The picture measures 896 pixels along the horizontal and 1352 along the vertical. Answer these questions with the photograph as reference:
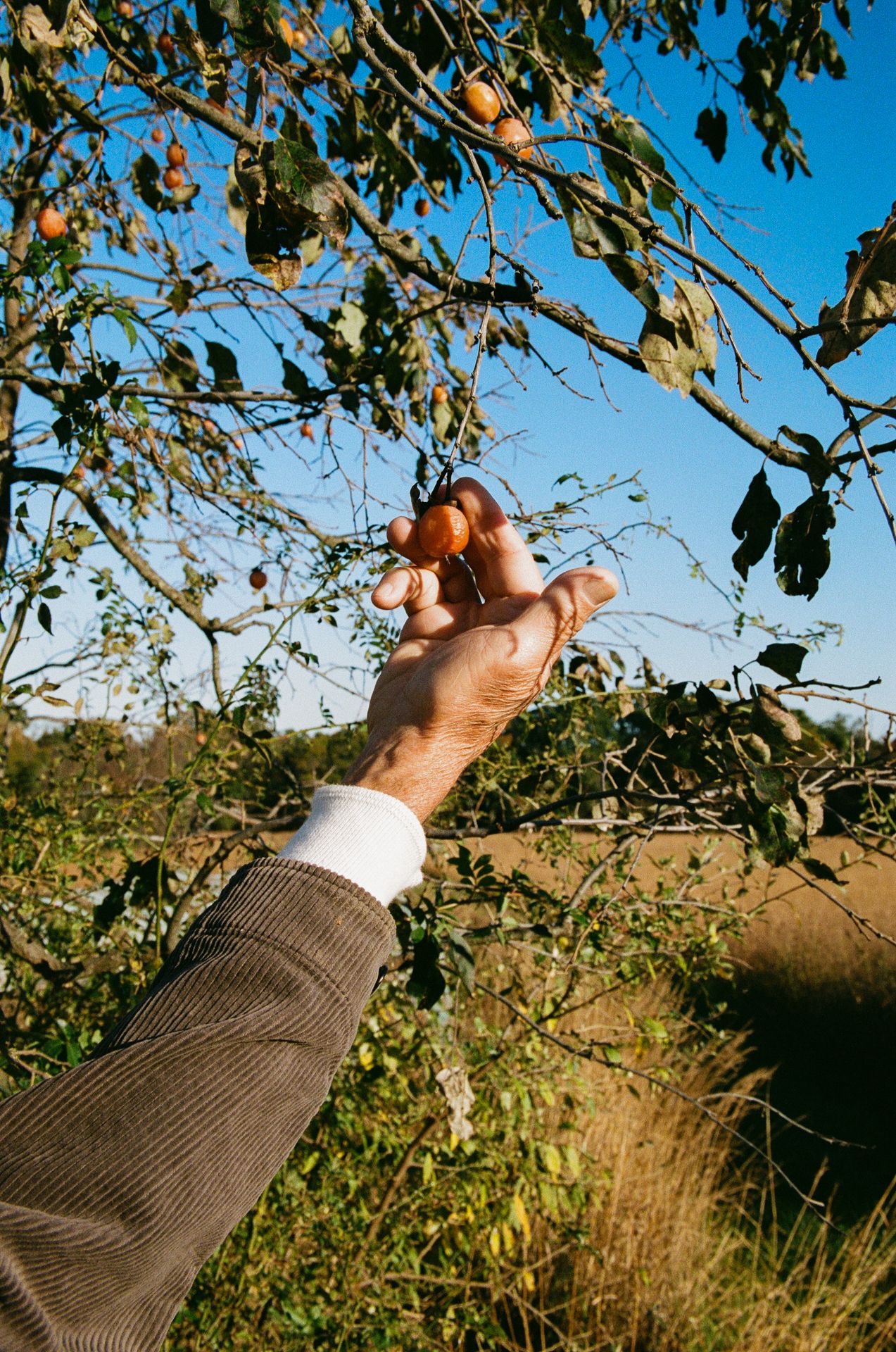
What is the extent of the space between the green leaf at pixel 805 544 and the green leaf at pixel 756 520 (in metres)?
0.02

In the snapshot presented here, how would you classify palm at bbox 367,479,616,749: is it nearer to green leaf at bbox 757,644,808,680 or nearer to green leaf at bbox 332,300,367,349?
green leaf at bbox 757,644,808,680

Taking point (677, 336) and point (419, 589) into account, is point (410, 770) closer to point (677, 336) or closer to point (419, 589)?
point (419, 589)

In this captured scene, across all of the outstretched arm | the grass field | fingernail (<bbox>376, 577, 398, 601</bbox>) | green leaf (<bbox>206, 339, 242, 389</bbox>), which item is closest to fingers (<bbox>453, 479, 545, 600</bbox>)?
fingernail (<bbox>376, 577, 398, 601</bbox>)

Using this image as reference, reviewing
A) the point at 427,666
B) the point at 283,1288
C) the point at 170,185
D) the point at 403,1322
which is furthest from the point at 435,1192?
the point at 170,185

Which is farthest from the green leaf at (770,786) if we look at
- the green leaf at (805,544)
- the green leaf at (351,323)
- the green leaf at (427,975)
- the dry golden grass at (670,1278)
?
the dry golden grass at (670,1278)

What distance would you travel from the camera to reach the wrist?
3.31 ft

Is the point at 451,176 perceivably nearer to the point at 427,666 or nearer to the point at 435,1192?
the point at 427,666

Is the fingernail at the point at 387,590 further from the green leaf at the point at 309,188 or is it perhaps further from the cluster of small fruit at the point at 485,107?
the cluster of small fruit at the point at 485,107

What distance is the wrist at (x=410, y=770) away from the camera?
101 cm

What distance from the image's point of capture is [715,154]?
89.0 inches

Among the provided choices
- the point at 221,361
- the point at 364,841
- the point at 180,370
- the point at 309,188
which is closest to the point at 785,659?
the point at 364,841

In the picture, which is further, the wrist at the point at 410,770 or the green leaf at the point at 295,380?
the green leaf at the point at 295,380

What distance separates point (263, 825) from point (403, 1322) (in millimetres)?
1334

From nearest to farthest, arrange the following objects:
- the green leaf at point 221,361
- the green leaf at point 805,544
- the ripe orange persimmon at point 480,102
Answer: the green leaf at point 805,544
the ripe orange persimmon at point 480,102
the green leaf at point 221,361
